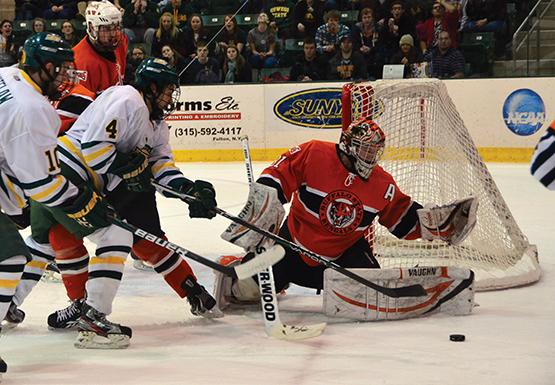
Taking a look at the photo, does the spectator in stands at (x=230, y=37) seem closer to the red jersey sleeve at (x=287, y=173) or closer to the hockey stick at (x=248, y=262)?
the red jersey sleeve at (x=287, y=173)

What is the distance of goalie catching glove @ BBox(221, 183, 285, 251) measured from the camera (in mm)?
3529

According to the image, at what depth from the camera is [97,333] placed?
330 cm

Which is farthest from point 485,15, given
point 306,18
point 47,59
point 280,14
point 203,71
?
point 47,59

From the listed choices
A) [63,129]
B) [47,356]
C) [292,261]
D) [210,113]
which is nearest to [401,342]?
[292,261]

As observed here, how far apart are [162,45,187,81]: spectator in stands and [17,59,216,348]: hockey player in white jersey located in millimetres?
5587

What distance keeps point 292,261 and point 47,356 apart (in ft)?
3.47

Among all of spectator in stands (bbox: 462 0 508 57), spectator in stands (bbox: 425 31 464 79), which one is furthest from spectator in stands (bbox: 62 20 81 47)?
spectator in stands (bbox: 462 0 508 57)

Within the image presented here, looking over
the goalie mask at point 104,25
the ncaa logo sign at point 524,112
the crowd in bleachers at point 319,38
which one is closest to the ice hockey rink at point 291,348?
the goalie mask at point 104,25

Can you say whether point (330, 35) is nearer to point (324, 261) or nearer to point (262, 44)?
point (262, 44)

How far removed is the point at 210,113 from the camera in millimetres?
8742

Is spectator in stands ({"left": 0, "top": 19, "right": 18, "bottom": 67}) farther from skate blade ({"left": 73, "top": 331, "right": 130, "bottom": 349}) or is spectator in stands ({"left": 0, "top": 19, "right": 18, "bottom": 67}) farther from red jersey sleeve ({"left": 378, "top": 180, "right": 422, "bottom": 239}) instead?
skate blade ({"left": 73, "top": 331, "right": 130, "bottom": 349})

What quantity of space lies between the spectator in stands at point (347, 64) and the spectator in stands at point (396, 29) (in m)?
0.36

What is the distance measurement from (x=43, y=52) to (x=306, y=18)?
6.79 metres

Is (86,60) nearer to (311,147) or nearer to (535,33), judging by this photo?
(311,147)
